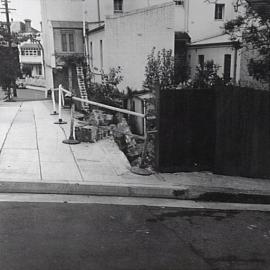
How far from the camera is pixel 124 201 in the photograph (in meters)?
6.14

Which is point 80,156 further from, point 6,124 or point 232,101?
point 6,124

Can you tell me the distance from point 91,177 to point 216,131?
2.46 meters

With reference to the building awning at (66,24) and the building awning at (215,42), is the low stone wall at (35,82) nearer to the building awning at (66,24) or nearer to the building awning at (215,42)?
the building awning at (66,24)

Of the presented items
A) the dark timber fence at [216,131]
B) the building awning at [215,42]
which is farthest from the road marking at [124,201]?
the building awning at [215,42]

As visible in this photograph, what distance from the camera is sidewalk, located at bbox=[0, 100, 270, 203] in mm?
6355

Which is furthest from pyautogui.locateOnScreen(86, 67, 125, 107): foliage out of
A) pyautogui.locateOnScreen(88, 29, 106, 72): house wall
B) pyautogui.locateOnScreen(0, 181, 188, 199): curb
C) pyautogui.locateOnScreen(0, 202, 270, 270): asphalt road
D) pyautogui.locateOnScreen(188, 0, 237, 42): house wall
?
pyautogui.locateOnScreen(188, 0, 237, 42): house wall

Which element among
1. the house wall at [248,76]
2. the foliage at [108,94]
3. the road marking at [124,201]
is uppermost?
the house wall at [248,76]

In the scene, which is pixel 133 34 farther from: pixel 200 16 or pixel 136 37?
pixel 200 16

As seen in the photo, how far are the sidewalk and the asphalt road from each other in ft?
1.91

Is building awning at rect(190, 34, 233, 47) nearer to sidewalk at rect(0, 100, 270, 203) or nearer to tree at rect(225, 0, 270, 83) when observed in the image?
tree at rect(225, 0, 270, 83)

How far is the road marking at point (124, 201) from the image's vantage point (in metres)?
5.95

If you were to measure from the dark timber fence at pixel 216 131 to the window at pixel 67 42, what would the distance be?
22652 millimetres

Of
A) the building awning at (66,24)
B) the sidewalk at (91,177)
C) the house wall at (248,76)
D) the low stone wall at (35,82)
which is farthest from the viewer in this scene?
the low stone wall at (35,82)

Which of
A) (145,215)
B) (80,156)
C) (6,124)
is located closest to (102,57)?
(6,124)
